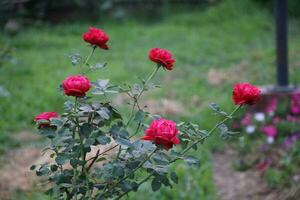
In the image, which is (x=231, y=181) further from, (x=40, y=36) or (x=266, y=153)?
(x=40, y=36)

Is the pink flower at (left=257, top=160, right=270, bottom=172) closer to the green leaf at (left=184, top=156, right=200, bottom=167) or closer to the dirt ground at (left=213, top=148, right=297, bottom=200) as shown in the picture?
the dirt ground at (left=213, top=148, right=297, bottom=200)

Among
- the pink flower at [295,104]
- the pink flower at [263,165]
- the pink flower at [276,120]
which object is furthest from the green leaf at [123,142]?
the pink flower at [295,104]

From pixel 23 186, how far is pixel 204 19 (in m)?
6.89

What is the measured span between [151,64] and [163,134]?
5566 mm

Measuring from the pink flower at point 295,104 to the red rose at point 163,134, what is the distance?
10.2ft

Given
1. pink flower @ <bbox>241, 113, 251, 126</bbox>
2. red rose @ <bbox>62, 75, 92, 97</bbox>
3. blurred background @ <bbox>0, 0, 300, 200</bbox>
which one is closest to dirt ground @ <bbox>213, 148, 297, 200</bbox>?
blurred background @ <bbox>0, 0, 300, 200</bbox>

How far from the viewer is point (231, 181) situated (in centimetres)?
389

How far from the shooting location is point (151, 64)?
713cm

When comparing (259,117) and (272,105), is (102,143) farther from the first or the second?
(272,105)

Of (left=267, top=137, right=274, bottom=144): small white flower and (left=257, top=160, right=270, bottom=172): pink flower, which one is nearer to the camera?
(left=257, top=160, right=270, bottom=172): pink flower

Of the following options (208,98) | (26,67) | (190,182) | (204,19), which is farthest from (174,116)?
(204,19)

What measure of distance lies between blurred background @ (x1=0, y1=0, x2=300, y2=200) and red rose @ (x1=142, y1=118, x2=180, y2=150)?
586mm

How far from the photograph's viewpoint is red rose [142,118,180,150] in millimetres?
1595

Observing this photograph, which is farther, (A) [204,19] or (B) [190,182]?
(A) [204,19]
